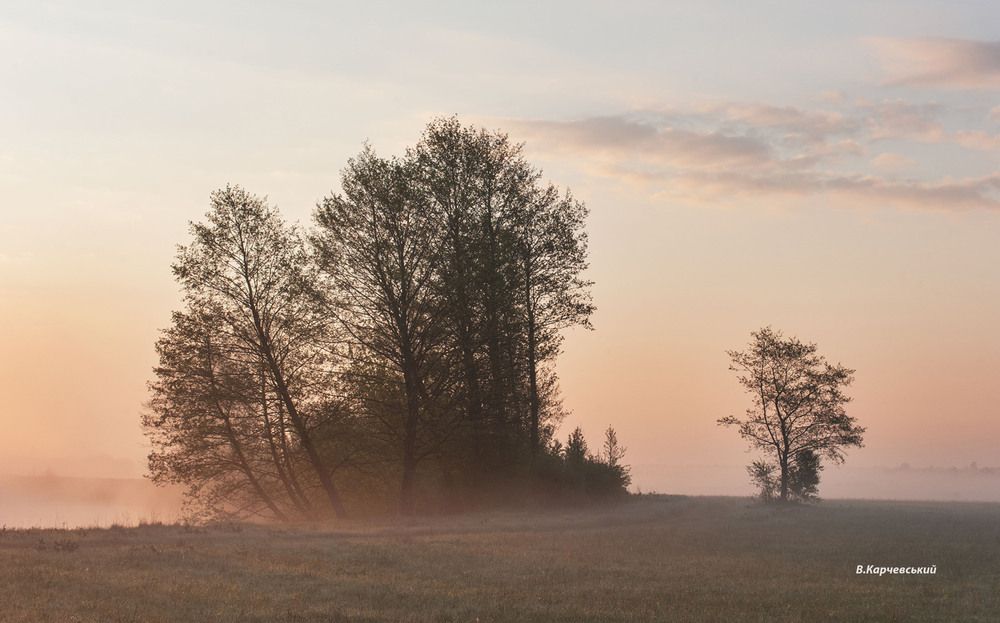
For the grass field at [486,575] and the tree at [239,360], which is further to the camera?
the tree at [239,360]

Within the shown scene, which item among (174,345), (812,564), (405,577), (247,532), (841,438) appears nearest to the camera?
(405,577)

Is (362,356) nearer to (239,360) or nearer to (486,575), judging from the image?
(239,360)

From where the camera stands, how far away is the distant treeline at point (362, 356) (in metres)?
36.0

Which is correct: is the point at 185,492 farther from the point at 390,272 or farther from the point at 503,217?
the point at 503,217

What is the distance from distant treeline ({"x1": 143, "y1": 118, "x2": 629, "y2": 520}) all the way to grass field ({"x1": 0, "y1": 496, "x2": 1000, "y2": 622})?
7.29 metres

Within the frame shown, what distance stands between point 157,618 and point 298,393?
23208 mm

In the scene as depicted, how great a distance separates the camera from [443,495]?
142 ft

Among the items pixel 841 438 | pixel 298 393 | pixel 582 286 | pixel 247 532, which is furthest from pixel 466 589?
pixel 841 438

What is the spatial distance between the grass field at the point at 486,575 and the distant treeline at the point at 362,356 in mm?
7294

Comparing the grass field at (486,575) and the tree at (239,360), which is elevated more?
the tree at (239,360)

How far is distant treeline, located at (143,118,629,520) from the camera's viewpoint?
36.0m

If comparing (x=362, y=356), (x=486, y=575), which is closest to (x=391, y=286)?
(x=362, y=356)

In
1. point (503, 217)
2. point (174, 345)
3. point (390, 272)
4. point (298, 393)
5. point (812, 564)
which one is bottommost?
point (812, 564)

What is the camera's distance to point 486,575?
1934 centimetres
